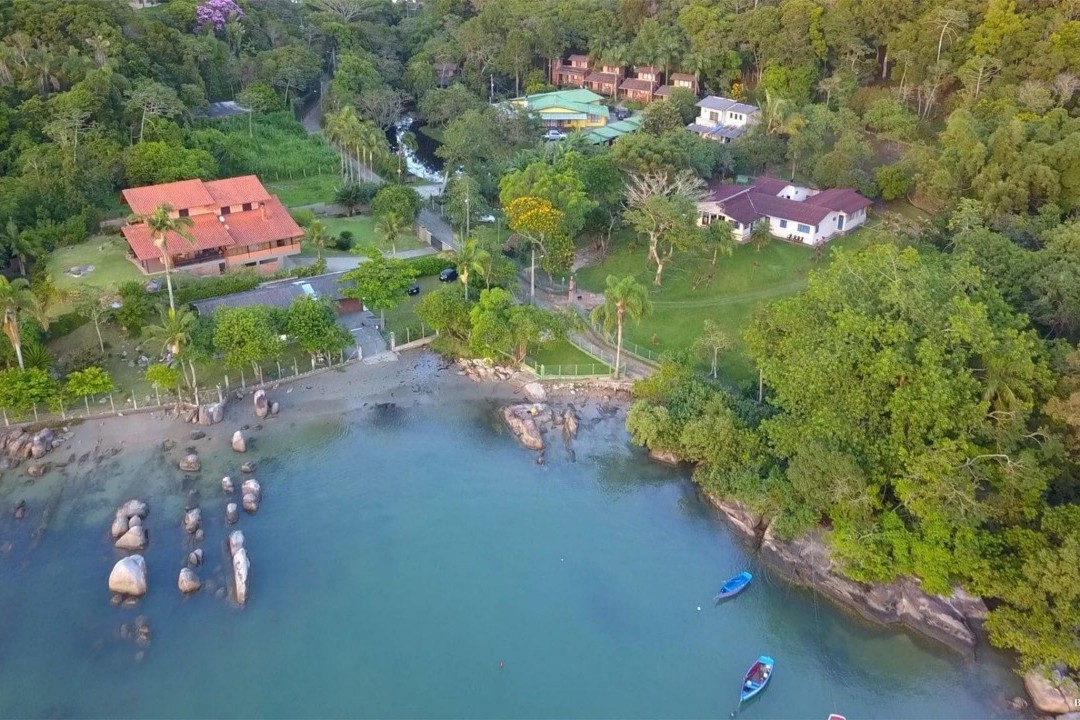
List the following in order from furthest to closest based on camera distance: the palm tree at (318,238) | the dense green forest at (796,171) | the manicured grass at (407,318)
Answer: the palm tree at (318,238) < the manicured grass at (407,318) < the dense green forest at (796,171)

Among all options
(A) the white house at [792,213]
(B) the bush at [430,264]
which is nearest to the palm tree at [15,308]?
(B) the bush at [430,264]

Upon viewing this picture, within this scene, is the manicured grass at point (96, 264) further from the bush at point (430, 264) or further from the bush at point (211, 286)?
the bush at point (430, 264)

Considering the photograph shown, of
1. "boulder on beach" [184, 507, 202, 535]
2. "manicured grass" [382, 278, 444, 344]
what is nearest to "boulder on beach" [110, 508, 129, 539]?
"boulder on beach" [184, 507, 202, 535]

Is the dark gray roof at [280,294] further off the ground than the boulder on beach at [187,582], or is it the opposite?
the dark gray roof at [280,294]

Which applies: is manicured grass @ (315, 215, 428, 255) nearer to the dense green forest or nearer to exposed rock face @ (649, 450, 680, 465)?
the dense green forest

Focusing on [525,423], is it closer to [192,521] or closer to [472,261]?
[472,261]

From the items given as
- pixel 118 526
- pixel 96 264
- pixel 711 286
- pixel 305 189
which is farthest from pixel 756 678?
pixel 305 189
